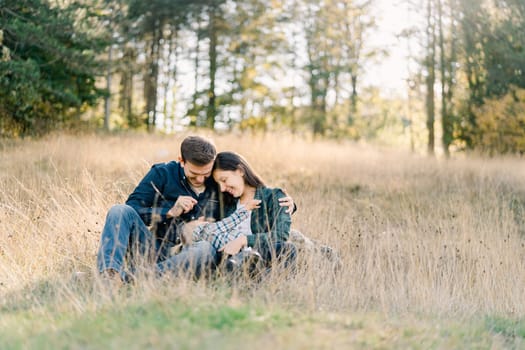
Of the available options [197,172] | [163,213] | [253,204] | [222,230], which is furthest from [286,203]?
[163,213]

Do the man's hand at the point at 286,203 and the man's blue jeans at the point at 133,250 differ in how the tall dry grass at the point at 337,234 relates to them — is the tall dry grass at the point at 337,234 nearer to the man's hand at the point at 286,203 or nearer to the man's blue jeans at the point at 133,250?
the man's blue jeans at the point at 133,250

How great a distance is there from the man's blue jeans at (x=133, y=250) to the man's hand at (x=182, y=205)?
26 centimetres

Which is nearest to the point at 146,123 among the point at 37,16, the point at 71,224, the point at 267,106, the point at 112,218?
the point at 267,106

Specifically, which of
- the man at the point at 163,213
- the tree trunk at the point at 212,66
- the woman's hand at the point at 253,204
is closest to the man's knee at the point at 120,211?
the man at the point at 163,213

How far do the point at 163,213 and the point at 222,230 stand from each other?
1.53 ft

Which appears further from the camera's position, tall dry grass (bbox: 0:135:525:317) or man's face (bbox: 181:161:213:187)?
man's face (bbox: 181:161:213:187)

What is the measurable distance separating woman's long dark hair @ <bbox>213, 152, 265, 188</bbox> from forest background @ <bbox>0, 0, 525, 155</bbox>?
10.4m

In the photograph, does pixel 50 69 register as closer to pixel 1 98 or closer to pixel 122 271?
pixel 1 98

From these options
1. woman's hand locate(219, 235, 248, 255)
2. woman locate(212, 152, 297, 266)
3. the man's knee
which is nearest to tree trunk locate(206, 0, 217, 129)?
woman locate(212, 152, 297, 266)

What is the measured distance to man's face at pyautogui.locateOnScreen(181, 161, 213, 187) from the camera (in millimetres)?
4801

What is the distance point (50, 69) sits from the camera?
15.8 meters

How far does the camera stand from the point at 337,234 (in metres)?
6.48

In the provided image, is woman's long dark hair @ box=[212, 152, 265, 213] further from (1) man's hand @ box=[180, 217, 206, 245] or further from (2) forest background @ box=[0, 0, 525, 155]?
(2) forest background @ box=[0, 0, 525, 155]

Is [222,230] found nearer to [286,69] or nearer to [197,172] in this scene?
[197,172]
